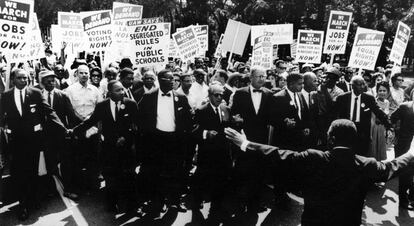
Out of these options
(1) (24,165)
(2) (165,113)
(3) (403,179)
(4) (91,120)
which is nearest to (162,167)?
(2) (165,113)

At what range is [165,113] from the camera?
6266 mm

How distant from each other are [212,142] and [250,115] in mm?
833

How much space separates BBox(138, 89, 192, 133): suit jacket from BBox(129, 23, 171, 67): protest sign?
79.9 inches

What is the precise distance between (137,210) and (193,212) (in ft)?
2.84

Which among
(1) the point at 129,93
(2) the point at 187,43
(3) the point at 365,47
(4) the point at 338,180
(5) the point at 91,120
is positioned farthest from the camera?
(2) the point at 187,43

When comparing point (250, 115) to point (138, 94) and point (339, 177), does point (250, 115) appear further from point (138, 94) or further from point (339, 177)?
point (339, 177)

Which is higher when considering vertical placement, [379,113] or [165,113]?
[379,113]

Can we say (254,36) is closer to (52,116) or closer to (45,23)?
(52,116)

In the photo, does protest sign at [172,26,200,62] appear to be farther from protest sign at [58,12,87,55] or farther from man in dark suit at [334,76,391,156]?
man in dark suit at [334,76,391,156]

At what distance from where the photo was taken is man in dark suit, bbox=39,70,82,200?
21.3 ft

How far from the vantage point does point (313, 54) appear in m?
12.0

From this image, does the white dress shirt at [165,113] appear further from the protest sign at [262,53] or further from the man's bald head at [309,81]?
the protest sign at [262,53]

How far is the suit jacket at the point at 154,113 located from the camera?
624 centimetres

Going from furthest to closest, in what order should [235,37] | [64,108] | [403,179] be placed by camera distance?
1. [235,37]
2. [64,108]
3. [403,179]
